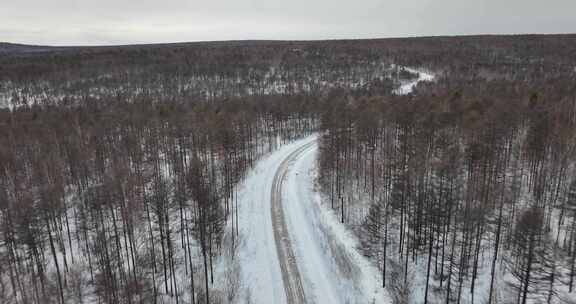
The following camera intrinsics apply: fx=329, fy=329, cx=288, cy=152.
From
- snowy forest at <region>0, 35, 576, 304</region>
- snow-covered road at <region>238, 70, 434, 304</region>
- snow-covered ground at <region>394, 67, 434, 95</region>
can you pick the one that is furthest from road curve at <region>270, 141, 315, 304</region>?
snow-covered ground at <region>394, 67, 434, 95</region>

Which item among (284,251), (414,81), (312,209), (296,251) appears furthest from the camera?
(414,81)

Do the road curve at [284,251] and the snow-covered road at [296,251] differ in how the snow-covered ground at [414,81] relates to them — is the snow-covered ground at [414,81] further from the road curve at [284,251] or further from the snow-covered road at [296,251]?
the road curve at [284,251]

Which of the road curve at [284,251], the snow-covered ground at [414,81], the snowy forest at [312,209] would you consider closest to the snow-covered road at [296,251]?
the road curve at [284,251]

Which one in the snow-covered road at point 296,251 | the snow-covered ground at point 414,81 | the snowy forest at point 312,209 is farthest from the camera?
the snow-covered ground at point 414,81

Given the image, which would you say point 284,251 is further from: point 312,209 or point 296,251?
point 312,209

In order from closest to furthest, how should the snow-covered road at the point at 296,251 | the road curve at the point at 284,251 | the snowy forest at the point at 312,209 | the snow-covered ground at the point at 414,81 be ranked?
the road curve at the point at 284,251 → the snow-covered road at the point at 296,251 → the snowy forest at the point at 312,209 → the snow-covered ground at the point at 414,81

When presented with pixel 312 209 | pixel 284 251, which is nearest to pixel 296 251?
pixel 284 251

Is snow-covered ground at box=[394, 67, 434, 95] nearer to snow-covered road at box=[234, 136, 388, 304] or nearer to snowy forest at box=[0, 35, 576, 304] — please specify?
snowy forest at box=[0, 35, 576, 304]

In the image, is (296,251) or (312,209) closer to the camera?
(296,251)
